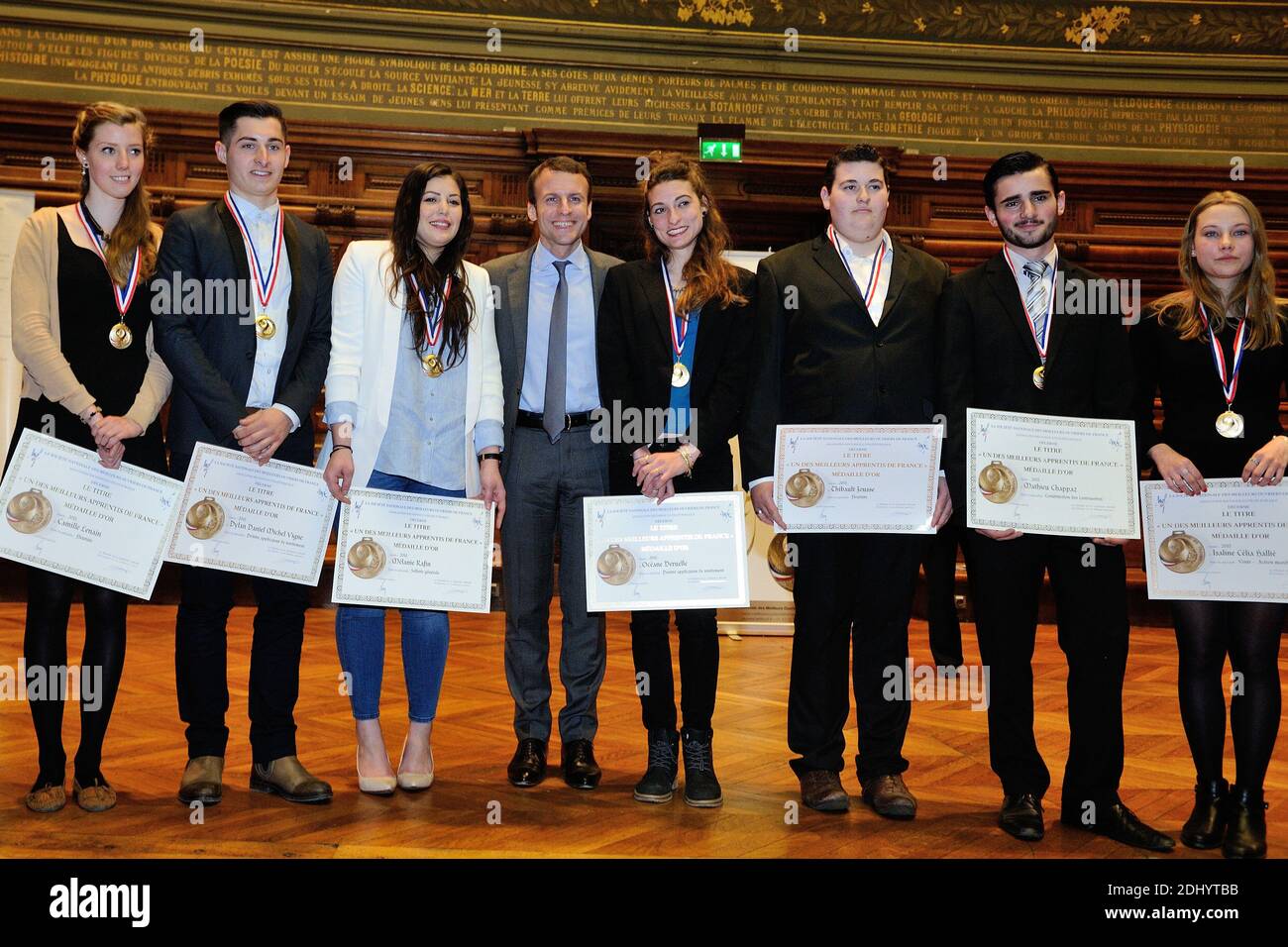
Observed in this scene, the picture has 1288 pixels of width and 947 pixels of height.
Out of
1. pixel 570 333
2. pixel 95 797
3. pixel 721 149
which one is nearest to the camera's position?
pixel 95 797

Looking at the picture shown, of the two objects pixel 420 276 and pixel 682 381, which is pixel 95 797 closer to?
pixel 420 276

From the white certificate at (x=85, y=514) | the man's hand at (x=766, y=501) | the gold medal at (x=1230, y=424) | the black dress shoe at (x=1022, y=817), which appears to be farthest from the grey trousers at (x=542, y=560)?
the gold medal at (x=1230, y=424)

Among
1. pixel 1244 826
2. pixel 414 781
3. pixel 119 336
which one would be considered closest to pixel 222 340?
pixel 119 336

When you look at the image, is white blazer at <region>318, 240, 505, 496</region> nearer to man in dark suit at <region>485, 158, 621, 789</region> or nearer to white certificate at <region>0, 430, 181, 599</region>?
man in dark suit at <region>485, 158, 621, 789</region>

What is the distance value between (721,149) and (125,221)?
5.26 meters

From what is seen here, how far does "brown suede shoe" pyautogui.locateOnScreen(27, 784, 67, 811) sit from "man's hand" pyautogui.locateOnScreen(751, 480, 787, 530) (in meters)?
1.87

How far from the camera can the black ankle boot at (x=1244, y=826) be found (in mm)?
2537

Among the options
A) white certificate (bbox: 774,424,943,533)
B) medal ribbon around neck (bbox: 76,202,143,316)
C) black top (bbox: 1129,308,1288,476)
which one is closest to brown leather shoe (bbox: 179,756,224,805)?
medal ribbon around neck (bbox: 76,202,143,316)

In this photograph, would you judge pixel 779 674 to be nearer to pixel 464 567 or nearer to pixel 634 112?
pixel 464 567

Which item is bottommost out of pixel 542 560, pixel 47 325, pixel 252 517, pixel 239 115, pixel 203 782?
pixel 203 782

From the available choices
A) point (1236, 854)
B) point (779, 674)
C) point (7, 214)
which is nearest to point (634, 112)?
point (7, 214)

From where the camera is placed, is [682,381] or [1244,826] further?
[682,381]

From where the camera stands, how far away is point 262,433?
8.96 ft

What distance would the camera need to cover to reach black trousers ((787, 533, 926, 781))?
2.89 m
